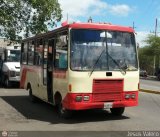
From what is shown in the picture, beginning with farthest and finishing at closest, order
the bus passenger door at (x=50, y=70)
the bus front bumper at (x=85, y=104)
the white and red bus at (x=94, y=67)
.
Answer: the bus passenger door at (x=50, y=70)
the white and red bus at (x=94, y=67)
the bus front bumper at (x=85, y=104)

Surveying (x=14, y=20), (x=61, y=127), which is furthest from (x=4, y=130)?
(x=14, y=20)

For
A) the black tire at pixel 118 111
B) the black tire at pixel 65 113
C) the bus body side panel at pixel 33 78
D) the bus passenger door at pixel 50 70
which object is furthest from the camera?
the bus body side panel at pixel 33 78

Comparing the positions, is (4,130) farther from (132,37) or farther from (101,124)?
(132,37)

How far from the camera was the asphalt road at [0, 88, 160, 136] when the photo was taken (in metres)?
10.9

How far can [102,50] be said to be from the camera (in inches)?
480

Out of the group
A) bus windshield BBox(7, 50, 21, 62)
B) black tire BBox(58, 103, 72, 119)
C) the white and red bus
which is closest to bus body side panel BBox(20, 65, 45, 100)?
the white and red bus

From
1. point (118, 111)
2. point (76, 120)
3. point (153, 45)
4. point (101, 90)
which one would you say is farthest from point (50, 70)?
point (153, 45)

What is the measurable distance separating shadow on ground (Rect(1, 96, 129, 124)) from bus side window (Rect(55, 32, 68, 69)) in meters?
1.53

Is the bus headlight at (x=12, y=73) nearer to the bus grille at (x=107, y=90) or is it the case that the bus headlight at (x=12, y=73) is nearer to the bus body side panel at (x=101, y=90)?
the bus body side panel at (x=101, y=90)

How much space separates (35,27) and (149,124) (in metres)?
21.7

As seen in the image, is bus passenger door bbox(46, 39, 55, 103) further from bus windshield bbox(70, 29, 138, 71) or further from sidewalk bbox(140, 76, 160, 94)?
sidewalk bbox(140, 76, 160, 94)

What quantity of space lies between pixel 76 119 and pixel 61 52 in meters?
1.97

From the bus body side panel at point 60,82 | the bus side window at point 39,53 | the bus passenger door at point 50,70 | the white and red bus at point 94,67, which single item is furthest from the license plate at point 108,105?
the bus side window at point 39,53

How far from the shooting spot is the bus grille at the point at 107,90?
11883mm
